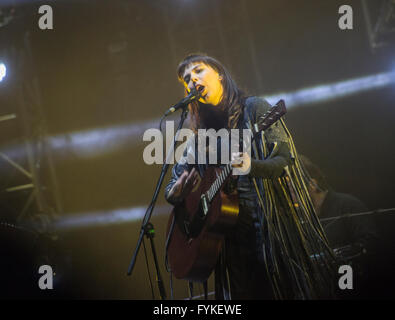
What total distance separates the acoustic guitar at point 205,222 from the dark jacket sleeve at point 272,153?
0.08 meters

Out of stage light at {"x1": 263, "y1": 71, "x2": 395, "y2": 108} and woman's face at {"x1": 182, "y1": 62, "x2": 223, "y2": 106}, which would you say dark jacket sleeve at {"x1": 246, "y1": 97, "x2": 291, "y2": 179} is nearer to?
woman's face at {"x1": 182, "y1": 62, "x2": 223, "y2": 106}

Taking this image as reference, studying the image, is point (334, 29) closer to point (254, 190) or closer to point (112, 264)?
point (254, 190)

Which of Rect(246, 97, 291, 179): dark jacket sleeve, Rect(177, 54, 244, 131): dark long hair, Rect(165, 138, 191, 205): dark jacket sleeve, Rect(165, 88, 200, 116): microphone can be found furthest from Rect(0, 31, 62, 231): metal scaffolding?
Rect(246, 97, 291, 179): dark jacket sleeve

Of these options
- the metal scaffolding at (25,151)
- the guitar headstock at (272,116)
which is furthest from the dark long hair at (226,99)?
the metal scaffolding at (25,151)

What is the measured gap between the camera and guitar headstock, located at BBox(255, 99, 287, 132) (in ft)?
5.88

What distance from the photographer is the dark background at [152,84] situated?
12.4 ft

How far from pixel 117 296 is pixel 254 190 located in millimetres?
2960

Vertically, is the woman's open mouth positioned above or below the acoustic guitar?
above

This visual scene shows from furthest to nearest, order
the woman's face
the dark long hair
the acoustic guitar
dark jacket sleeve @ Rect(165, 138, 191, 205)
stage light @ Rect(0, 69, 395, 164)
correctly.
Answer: stage light @ Rect(0, 69, 395, 164), dark jacket sleeve @ Rect(165, 138, 191, 205), the woman's face, the dark long hair, the acoustic guitar

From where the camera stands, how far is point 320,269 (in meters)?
1.86

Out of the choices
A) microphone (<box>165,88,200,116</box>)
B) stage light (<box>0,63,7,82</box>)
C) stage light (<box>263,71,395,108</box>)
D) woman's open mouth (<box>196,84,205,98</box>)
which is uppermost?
stage light (<box>0,63,7,82</box>)

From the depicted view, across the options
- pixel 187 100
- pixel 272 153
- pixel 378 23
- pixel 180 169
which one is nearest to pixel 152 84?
pixel 180 169

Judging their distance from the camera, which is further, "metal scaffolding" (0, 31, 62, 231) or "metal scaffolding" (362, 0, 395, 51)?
"metal scaffolding" (0, 31, 62, 231)

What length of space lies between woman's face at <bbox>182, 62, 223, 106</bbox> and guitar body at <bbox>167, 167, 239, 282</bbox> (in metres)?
0.49
